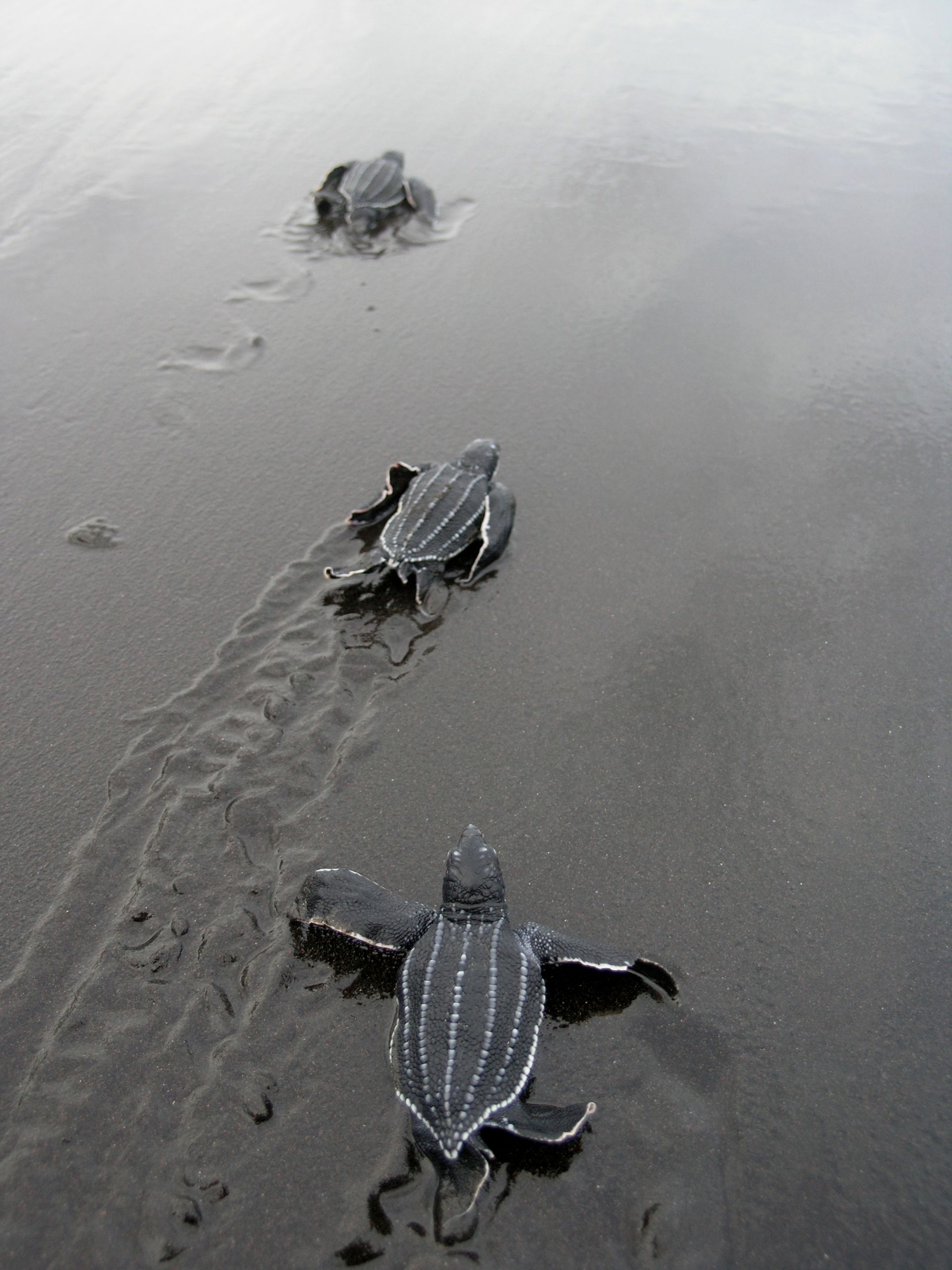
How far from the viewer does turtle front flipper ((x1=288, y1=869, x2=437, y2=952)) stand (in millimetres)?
2498

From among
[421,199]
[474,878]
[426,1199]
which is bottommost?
[426,1199]

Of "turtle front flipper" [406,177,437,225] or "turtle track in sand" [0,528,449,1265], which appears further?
"turtle front flipper" [406,177,437,225]

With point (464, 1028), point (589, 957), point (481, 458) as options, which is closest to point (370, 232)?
point (481, 458)

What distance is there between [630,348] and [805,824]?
133 inches

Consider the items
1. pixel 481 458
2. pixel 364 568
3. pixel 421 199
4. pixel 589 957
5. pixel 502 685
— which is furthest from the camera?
pixel 421 199

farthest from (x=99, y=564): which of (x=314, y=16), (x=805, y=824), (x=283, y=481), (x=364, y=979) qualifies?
(x=314, y=16)

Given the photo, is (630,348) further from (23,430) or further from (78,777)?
(78,777)

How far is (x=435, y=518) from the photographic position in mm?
3760

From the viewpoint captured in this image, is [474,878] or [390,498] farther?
[390,498]

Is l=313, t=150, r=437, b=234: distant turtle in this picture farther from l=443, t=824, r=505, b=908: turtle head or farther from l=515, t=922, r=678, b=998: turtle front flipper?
l=515, t=922, r=678, b=998: turtle front flipper

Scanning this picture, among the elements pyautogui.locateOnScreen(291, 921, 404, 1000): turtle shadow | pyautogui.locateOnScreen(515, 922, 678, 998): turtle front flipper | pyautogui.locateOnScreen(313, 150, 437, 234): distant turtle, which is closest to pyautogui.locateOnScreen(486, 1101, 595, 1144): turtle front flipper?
pyautogui.locateOnScreen(515, 922, 678, 998): turtle front flipper

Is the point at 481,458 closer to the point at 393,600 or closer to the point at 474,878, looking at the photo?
the point at 393,600

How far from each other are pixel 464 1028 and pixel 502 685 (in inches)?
60.6

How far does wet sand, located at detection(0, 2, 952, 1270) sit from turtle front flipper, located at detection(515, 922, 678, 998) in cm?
10
